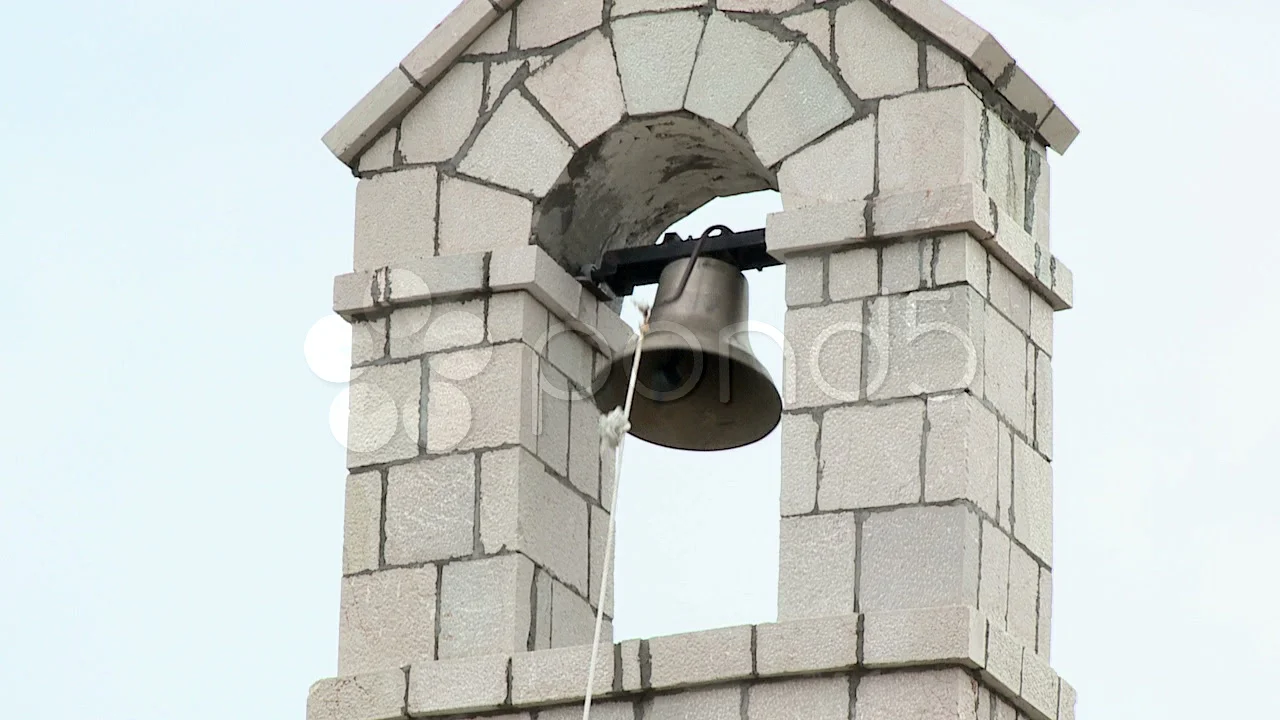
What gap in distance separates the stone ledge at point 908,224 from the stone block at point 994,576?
0.76 metres

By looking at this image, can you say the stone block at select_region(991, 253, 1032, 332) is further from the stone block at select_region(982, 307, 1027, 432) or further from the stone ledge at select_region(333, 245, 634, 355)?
the stone ledge at select_region(333, 245, 634, 355)

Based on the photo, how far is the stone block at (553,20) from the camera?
9125 mm

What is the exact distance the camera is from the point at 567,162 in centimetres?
898

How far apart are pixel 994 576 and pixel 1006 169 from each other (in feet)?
3.78

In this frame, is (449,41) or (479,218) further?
(449,41)

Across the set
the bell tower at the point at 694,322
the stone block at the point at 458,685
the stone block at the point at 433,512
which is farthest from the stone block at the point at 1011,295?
the stone block at the point at 458,685

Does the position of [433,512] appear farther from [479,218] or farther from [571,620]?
[479,218]

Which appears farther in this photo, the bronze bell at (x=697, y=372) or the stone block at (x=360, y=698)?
the bronze bell at (x=697, y=372)

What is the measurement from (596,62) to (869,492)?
1.52 meters

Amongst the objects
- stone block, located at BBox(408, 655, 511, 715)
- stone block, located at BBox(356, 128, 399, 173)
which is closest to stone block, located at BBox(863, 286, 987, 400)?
stone block, located at BBox(408, 655, 511, 715)

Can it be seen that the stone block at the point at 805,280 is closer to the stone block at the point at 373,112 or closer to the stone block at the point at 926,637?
the stone block at the point at 926,637

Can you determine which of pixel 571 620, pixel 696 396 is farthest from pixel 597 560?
pixel 696 396

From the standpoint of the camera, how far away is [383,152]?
9289 mm

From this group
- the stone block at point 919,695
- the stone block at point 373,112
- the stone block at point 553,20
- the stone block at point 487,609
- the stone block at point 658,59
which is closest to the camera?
the stone block at point 919,695
